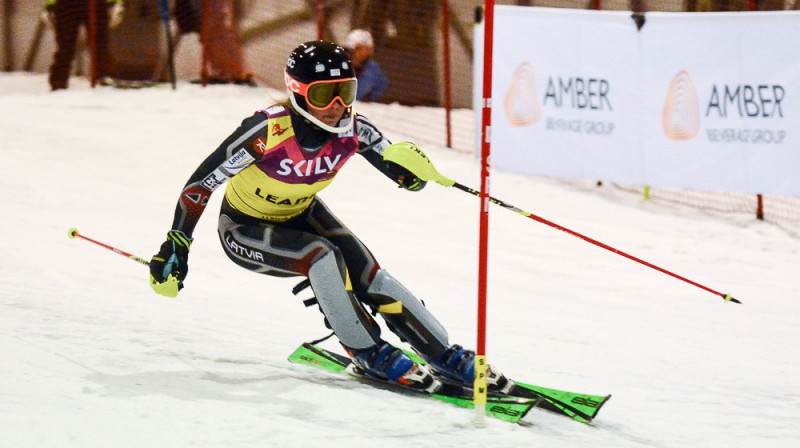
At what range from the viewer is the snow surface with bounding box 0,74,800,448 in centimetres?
402

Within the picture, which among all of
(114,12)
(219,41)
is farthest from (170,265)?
(114,12)

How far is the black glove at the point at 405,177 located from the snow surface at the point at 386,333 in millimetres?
944

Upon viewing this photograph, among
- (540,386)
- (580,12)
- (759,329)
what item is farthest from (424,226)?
→ (540,386)

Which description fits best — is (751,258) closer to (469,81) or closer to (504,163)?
(504,163)

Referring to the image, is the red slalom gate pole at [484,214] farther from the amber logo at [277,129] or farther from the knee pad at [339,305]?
the amber logo at [277,129]

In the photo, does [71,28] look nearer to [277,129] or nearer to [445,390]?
[277,129]

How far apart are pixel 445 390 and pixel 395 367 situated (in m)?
0.24

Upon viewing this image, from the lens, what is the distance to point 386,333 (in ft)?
19.9

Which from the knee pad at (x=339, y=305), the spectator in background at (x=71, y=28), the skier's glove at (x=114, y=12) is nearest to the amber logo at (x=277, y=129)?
the knee pad at (x=339, y=305)

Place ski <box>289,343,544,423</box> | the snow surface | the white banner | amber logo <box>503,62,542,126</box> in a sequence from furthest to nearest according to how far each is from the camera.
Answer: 1. amber logo <box>503,62,542,126</box>
2. the white banner
3. ski <box>289,343,544,423</box>
4. the snow surface

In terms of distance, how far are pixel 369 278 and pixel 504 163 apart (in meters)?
5.59

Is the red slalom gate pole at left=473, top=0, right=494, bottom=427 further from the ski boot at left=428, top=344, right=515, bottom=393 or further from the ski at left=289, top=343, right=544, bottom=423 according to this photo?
the ski boot at left=428, top=344, right=515, bottom=393

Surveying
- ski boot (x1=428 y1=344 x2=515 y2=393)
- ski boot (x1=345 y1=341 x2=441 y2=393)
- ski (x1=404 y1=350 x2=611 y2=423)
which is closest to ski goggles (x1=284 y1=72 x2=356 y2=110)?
ski boot (x1=345 y1=341 x2=441 y2=393)

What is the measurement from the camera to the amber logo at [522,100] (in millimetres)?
9633
